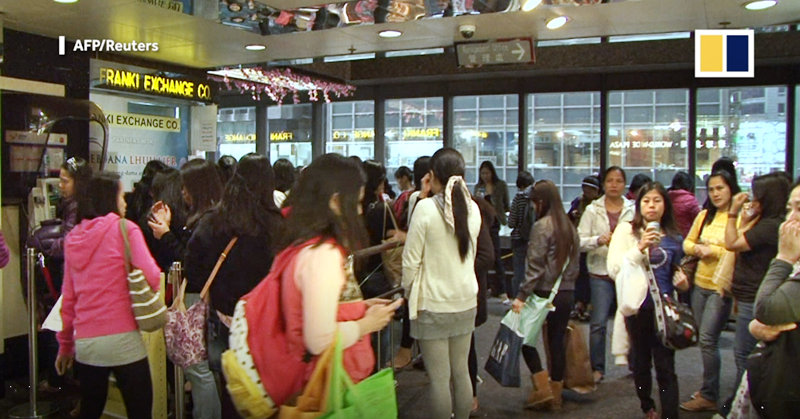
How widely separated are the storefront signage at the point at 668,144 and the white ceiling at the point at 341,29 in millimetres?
3597

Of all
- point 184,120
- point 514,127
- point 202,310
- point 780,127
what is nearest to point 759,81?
point 780,127

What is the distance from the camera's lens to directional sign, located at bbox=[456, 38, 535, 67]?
6625 mm

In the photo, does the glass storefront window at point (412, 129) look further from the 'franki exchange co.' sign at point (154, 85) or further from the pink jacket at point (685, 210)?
the pink jacket at point (685, 210)

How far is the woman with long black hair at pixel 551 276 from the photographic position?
458 cm

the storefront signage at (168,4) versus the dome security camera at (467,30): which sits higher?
the dome security camera at (467,30)

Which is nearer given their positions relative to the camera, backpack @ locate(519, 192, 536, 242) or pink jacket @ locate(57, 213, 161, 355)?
pink jacket @ locate(57, 213, 161, 355)

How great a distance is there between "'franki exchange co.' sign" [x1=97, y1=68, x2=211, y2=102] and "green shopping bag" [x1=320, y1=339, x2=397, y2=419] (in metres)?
5.54

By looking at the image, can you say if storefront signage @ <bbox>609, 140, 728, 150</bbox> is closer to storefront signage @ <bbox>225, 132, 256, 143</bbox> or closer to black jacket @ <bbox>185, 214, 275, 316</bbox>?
storefront signage @ <bbox>225, 132, 256, 143</bbox>

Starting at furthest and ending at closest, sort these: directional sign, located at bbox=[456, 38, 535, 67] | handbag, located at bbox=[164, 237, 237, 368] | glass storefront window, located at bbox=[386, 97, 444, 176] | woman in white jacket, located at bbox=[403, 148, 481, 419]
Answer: glass storefront window, located at bbox=[386, 97, 444, 176] < directional sign, located at bbox=[456, 38, 535, 67] < woman in white jacket, located at bbox=[403, 148, 481, 419] < handbag, located at bbox=[164, 237, 237, 368]

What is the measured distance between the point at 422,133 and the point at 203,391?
815cm

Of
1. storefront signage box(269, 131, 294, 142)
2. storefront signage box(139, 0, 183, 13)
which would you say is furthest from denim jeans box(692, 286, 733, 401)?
storefront signage box(269, 131, 294, 142)

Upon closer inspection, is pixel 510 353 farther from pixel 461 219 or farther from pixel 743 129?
pixel 743 129

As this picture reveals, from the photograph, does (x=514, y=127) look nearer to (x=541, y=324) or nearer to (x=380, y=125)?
(x=380, y=125)

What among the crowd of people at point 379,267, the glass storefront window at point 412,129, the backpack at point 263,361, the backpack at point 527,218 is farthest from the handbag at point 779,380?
the glass storefront window at point 412,129
